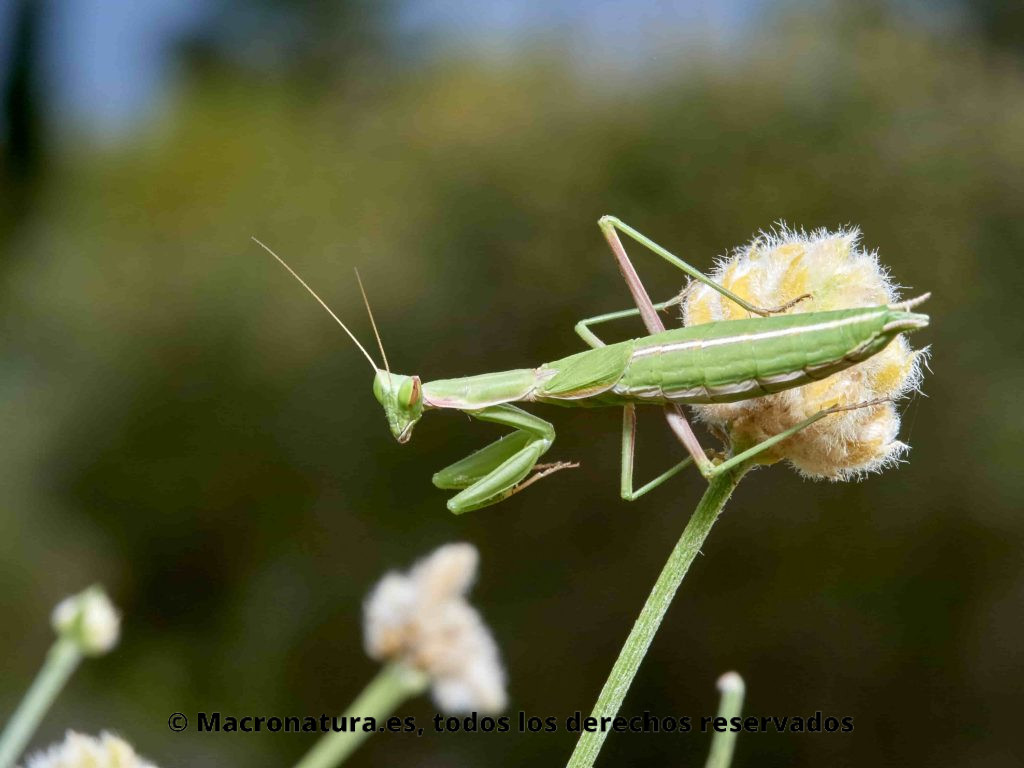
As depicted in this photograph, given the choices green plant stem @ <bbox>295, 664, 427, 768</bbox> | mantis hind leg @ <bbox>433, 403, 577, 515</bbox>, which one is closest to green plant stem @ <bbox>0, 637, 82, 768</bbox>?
green plant stem @ <bbox>295, 664, 427, 768</bbox>

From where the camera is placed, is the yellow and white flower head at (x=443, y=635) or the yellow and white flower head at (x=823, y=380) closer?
the yellow and white flower head at (x=443, y=635)

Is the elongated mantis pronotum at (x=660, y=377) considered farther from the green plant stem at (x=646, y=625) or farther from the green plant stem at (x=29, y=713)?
the green plant stem at (x=29, y=713)

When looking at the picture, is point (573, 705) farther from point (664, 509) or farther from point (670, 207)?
point (670, 207)

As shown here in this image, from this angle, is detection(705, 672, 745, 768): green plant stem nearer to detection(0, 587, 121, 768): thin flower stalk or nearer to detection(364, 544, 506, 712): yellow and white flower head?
detection(364, 544, 506, 712): yellow and white flower head

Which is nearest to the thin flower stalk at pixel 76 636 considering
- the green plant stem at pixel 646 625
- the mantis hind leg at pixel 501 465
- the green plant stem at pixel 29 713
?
the green plant stem at pixel 29 713

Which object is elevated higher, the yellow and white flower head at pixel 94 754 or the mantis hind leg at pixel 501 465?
the mantis hind leg at pixel 501 465

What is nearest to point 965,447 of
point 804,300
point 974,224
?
point 974,224

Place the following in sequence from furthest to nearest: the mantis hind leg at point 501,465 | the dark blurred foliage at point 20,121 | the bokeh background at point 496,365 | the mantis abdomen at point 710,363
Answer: the dark blurred foliage at point 20,121 < the bokeh background at point 496,365 < the mantis hind leg at point 501,465 < the mantis abdomen at point 710,363

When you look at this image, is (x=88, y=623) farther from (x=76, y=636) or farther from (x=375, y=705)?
(x=375, y=705)
